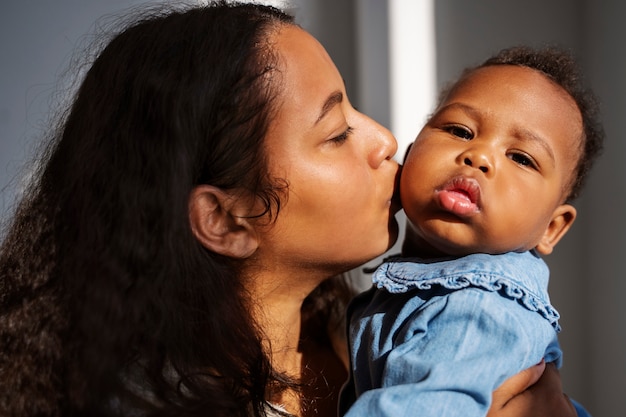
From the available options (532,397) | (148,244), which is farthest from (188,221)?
(532,397)

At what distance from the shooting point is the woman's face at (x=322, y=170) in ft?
3.74

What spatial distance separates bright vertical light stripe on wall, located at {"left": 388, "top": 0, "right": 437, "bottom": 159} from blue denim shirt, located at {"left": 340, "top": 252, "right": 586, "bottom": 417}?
72cm

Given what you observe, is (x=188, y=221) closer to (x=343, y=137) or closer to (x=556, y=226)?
(x=343, y=137)

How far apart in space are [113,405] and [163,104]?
0.43 metres

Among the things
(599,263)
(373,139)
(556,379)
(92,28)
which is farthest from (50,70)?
(599,263)

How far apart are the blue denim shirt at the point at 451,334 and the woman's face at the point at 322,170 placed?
0.09m

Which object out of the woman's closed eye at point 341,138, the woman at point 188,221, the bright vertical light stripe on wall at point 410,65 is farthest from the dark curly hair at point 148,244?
the bright vertical light stripe on wall at point 410,65

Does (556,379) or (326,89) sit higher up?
(326,89)

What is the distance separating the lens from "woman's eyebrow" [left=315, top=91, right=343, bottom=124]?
1153mm

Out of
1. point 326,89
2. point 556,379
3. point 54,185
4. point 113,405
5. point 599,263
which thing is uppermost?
point 326,89

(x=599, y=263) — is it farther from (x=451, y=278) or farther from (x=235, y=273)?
(x=235, y=273)

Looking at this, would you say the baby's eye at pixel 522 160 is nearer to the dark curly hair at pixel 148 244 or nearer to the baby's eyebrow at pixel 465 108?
the baby's eyebrow at pixel 465 108

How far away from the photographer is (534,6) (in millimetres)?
1834

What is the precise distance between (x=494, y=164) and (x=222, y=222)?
1.42ft
